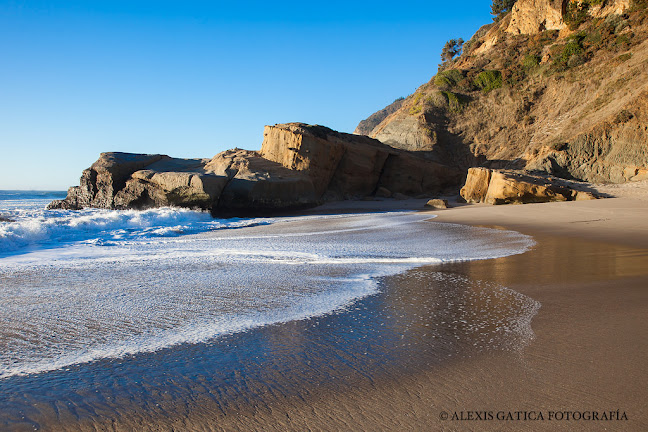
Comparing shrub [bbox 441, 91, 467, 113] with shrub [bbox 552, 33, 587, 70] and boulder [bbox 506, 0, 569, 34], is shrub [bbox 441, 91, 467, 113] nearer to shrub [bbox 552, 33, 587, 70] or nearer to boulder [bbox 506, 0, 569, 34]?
shrub [bbox 552, 33, 587, 70]

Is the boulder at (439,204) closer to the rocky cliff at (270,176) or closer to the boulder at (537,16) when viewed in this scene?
the rocky cliff at (270,176)

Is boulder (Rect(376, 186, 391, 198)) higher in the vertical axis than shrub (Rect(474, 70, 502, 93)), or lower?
lower

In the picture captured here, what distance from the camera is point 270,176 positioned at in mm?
18969

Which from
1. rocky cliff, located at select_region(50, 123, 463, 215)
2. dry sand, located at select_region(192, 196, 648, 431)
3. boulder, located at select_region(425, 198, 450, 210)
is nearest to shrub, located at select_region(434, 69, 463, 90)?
rocky cliff, located at select_region(50, 123, 463, 215)

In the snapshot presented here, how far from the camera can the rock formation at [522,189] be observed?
1553cm

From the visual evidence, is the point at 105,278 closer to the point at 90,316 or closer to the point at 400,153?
the point at 90,316

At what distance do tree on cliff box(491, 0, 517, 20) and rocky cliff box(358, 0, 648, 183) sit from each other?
417 inches

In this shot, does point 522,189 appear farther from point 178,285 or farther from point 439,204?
point 178,285

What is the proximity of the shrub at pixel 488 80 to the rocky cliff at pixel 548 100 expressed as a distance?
7 centimetres

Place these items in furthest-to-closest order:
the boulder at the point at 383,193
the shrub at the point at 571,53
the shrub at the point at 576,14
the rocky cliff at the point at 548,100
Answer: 1. the shrub at the point at 576,14
2. the shrub at the point at 571,53
3. the boulder at the point at 383,193
4. the rocky cliff at the point at 548,100

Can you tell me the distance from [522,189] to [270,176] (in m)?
9.85

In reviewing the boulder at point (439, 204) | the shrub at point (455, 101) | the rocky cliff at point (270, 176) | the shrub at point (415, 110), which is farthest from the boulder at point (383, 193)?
the shrub at point (455, 101)

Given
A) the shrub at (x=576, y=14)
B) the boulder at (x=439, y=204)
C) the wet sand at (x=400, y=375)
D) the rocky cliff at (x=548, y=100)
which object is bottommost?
the wet sand at (x=400, y=375)

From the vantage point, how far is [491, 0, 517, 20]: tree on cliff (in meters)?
44.8
